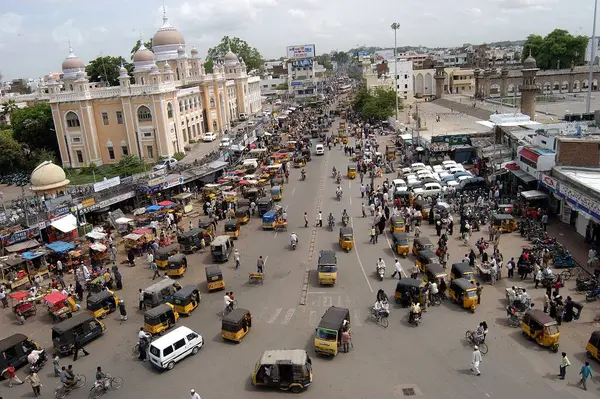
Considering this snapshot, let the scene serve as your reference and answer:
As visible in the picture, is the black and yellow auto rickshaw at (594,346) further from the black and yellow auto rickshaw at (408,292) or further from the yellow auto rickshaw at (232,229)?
the yellow auto rickshaw at (232,229)

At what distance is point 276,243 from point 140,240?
7645mm

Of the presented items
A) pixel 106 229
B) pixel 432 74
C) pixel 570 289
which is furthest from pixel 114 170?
pixel 432 74

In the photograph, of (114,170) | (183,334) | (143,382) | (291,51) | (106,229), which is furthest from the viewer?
(291,51)

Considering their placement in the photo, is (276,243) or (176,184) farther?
(176,184)

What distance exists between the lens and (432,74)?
3784 inches

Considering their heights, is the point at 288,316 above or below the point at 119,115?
below

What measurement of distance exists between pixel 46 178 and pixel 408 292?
26.1 m

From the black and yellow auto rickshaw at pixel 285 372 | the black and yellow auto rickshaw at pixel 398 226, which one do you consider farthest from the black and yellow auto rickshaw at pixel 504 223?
the black and yellow auto rickshaw at pixel 285 372

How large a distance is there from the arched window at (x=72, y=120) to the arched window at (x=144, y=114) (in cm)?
649

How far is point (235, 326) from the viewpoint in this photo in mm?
16078

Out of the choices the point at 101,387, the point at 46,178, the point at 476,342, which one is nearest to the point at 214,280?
the point at 101,387

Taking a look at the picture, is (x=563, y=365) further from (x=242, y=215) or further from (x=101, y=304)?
(x=242, y=215)

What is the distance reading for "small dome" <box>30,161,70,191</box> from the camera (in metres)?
31.9

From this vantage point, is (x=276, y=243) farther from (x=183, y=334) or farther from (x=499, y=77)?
(x=499, y=77)
